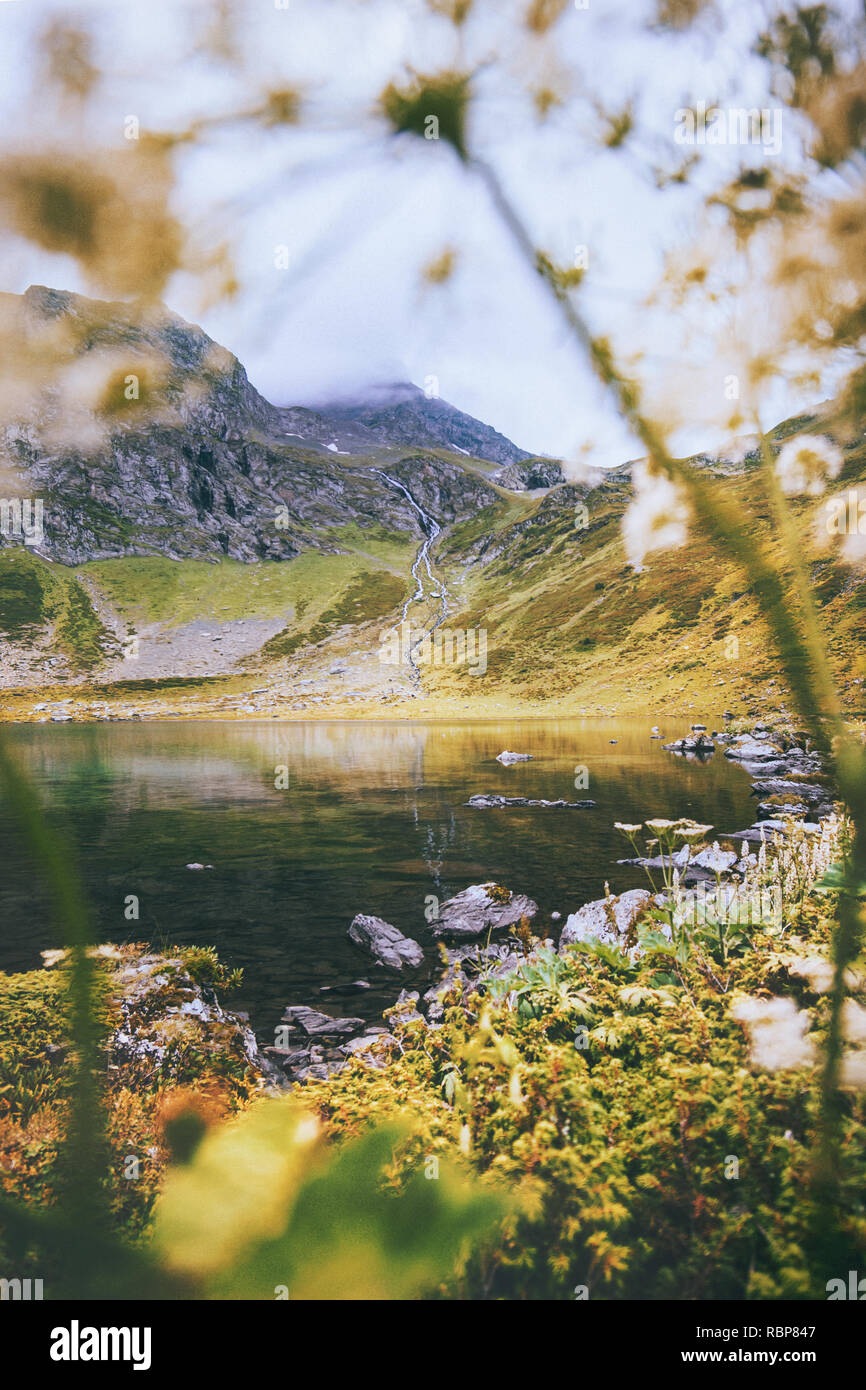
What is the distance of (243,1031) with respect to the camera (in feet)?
23.7

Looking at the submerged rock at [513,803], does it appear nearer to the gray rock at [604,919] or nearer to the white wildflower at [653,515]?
the gray rock at [604,919]

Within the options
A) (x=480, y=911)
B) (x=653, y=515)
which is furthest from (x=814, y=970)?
(x=480, y=911)

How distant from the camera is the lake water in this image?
12.2 m

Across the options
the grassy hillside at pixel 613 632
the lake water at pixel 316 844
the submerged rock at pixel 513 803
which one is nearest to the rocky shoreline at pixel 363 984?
the lake water at pixel 316 844

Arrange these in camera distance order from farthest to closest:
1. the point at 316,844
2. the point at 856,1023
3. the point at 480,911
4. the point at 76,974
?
1. the point at 316,844
2. the point at 480,911
3. the point at 856,1023
4. the point at 76,974

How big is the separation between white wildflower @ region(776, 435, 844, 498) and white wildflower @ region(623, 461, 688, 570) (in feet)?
1.68

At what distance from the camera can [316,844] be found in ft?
68.3

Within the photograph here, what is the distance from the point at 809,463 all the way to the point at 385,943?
36.9ft

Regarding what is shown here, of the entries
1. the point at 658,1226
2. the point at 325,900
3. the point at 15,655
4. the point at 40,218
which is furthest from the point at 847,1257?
the point at 15,655

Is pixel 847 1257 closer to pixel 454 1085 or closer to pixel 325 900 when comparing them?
pixel 454 1085

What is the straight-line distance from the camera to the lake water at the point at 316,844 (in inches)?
480

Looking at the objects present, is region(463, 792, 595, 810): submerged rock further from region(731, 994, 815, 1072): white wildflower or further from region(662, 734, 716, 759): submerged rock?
region(662, 734, 716, 759): submerged rock

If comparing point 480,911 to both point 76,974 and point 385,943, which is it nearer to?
point 385,943

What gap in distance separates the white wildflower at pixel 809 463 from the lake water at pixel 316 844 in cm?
344
